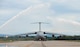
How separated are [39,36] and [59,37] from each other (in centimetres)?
3203

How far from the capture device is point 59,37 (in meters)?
145

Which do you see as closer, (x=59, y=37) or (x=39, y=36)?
(x=39, y=36)

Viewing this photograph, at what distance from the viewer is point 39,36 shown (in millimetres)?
115250
